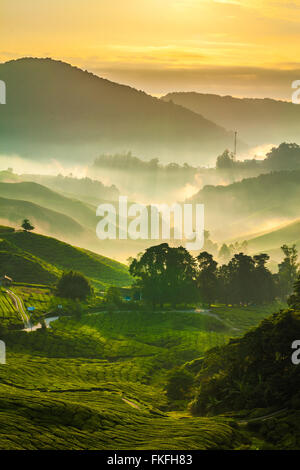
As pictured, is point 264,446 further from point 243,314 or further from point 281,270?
point 281,270

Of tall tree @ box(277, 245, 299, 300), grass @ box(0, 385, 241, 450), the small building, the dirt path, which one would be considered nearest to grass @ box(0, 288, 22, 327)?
the dirt path

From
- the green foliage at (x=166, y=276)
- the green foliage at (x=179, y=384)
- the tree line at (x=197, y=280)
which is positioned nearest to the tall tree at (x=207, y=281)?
the tree line at (x=197, y=280)

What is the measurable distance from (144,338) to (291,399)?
60.2 meters

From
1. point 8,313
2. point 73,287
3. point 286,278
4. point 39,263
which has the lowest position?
point 8,313

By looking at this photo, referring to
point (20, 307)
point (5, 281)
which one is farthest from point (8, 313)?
point (5, 281)

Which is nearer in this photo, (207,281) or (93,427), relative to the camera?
(93,427)

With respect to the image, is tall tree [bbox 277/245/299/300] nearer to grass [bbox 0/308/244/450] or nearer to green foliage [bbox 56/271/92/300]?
grass [bbox 0/308/244/450]

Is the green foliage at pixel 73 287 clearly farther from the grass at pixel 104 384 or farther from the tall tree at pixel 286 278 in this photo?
the tall tree at pixel 286 278

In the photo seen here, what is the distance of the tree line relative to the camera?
6024 inches

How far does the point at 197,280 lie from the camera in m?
158

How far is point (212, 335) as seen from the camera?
424 ft

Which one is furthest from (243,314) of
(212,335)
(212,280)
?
(212,335)

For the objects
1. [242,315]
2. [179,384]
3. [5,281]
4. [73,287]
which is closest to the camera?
[179,384]

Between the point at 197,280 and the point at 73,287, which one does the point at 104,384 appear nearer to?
the point at 73,287
